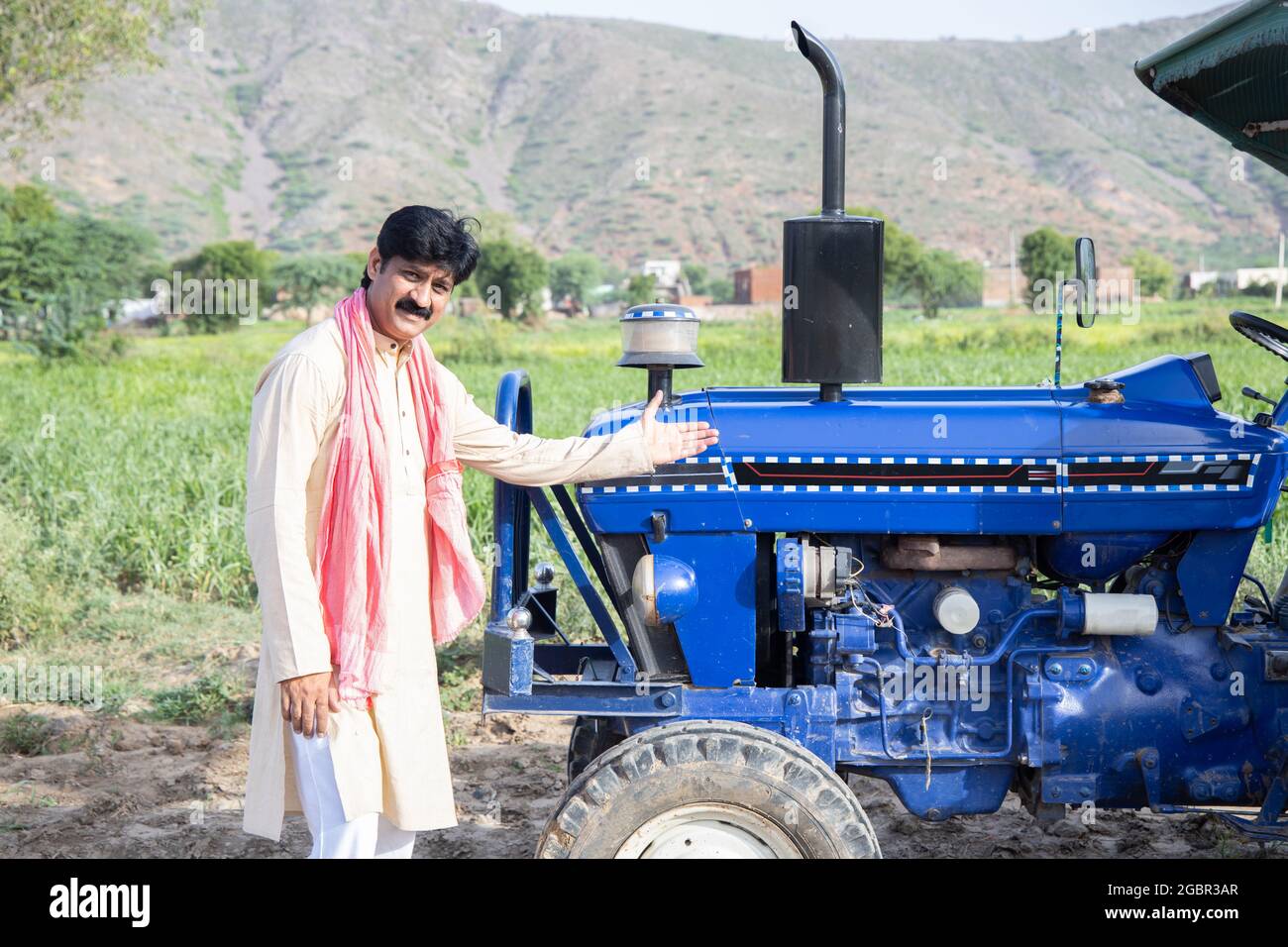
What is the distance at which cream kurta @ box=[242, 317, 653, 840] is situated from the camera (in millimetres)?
3045

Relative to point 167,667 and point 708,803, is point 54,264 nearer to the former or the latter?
point 167,667

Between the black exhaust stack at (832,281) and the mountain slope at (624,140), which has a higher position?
the mountain slope at (624,140)

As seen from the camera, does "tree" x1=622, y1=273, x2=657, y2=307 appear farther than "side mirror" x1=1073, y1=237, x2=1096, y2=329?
Yes

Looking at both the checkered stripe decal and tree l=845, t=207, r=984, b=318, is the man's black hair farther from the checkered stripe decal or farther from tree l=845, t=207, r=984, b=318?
tree l=845, t=207, r=984, b=318

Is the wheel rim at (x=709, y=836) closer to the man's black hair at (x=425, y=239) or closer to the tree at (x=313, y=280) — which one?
the man's black hair at (x=425, y=239)

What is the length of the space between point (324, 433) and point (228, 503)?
258 inches

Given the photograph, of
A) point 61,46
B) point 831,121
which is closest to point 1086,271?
point 831,121

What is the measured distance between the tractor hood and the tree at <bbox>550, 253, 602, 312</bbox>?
6054 centimetres

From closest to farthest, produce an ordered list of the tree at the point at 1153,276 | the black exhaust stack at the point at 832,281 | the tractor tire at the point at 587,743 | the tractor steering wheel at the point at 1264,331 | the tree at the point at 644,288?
the black exhaust stack at the point at 832,281 → the tractor steering wheel at the point at 1264,331 → the tractor tire at the point at 587,743 → the tree at the point at 644,288 → the tree at the point at 1153,276

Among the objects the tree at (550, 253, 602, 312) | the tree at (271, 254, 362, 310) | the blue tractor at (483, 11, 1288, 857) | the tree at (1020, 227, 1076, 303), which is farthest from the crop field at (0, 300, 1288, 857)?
the tree at (550, 253, 602, 312)

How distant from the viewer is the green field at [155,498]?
22.5ft

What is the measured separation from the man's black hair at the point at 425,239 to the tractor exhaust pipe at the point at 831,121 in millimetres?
1020

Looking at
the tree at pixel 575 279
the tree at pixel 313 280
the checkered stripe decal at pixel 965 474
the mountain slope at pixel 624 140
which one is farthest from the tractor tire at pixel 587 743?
the mountain slope at pixel 624 140
